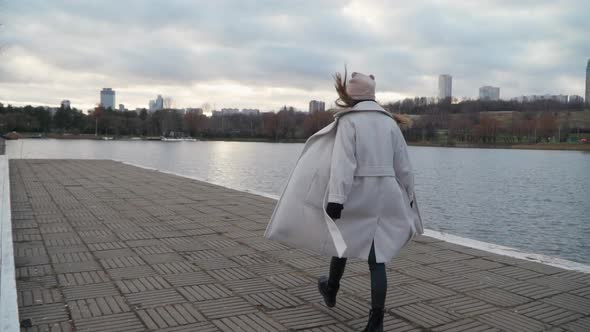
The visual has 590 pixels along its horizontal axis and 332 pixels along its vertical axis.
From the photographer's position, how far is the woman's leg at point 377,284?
10.8 ft

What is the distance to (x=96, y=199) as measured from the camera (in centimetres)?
985

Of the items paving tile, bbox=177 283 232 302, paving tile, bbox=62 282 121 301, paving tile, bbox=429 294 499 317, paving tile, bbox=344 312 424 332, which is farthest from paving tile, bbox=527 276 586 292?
paving tile, bbox=62 282 121 301

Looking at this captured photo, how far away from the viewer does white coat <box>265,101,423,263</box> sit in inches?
129

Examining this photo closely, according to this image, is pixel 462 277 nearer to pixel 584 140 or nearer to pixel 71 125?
pixel 584 140

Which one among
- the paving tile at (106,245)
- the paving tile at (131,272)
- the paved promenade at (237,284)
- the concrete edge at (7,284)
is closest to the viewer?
the concrete edge at (7,284)

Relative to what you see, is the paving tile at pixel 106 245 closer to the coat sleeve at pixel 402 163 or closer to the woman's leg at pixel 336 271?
the woman's leg at pixel 336 271

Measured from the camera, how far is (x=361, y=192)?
330cm

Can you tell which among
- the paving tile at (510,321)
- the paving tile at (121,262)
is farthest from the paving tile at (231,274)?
the paving tile at (510,321)

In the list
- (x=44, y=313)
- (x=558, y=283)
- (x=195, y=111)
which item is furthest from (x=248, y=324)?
(x=195, y=111)

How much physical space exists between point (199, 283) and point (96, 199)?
6118mm

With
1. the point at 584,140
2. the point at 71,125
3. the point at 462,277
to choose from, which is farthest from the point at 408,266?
the point at 71,125

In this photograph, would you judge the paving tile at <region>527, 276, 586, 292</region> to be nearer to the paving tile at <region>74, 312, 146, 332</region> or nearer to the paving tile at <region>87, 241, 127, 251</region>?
the paving tile at <region>74, 312, 146, 332</region>

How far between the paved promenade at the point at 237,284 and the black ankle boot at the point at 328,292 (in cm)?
7

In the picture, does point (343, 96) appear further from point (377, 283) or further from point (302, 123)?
point (302, 123)
